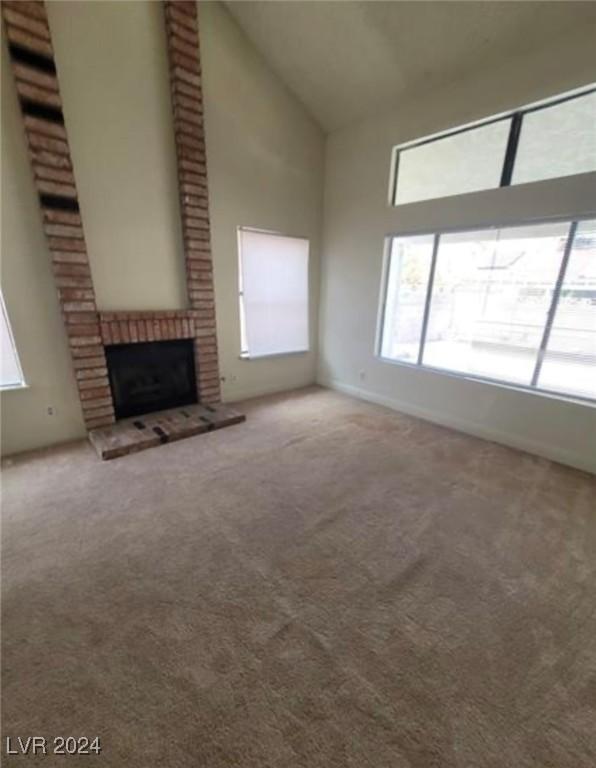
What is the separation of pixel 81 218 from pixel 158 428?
192 centimetres

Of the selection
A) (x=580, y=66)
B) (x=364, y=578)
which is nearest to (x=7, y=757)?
(x=364, y=578)

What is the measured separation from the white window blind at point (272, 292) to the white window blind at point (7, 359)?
7.05 ft

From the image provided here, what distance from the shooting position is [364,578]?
173cm

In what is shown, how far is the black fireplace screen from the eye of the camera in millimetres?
3307

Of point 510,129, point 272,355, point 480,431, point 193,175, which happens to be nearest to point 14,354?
point 193,175

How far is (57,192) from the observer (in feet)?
8.68

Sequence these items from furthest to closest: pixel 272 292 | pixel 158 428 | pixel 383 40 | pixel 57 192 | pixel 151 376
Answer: pixel 272 292, pixel 151 376, pixel 158 428, pixel 383 40, pixel 57 192

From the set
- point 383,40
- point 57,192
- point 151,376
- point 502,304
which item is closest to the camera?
point 57,192

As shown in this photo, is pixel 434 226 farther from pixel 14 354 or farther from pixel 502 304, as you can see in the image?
pixel 14 354

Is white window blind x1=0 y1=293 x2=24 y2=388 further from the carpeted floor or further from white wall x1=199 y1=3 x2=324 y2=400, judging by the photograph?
white wall x1=199 y1=3 x2=324 y2=400

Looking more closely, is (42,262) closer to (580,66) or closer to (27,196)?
(27,196)

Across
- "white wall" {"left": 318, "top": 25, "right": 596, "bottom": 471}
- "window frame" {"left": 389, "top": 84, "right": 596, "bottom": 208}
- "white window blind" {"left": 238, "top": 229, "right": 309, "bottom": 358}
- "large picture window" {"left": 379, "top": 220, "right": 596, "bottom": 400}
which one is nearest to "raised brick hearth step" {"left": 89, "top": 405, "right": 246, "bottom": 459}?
"white window blind" {"left": 238, "top": 229, "right": 309, "bottom": 358}

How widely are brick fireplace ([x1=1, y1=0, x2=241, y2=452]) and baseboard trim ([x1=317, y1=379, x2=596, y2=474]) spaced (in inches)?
69.1

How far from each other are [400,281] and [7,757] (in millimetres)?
4232
